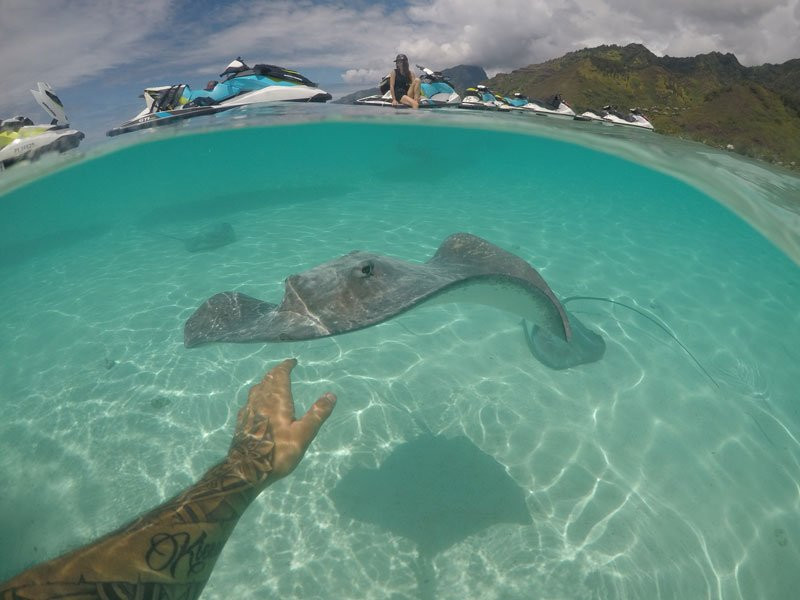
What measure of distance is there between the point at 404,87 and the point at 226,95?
10.8 meters

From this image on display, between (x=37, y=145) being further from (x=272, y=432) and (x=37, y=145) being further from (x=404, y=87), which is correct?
(x=272, y=432)

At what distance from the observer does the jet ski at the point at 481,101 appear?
2462cm

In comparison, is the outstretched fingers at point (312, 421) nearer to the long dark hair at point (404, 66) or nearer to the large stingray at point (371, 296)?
the large stingray at point (371, 296)

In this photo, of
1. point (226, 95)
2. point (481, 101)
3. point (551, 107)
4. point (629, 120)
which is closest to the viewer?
point (226, 95)

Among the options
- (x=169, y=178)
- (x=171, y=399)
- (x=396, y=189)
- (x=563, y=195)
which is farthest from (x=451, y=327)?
(x=169, y=178)

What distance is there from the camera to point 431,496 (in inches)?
185

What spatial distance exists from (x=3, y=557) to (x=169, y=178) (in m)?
50.3

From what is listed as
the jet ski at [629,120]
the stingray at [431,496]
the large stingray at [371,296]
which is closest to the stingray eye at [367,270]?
the large stingray at [371,296]

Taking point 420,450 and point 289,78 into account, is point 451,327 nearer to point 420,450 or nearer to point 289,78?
point 420,450

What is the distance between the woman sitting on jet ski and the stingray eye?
18.9m

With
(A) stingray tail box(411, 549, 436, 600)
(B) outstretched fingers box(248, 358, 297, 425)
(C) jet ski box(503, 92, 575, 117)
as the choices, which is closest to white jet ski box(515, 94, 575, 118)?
(C) jet ski box(503, 92, 575, 117)

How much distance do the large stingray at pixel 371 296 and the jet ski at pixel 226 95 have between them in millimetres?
22062

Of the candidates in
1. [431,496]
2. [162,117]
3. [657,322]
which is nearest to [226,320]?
[431,496]

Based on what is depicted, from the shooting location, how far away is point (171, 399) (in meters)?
6.23
